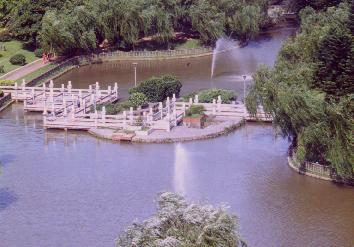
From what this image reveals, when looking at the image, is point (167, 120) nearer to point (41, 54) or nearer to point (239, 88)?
point (239, 88)

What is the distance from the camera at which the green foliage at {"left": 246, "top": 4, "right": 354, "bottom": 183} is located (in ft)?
134

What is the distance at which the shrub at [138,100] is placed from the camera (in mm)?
57812

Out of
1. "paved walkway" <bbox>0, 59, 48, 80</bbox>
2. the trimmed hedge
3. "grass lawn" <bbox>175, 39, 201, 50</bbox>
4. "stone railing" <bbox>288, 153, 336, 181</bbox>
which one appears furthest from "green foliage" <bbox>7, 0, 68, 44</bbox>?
"stone railing" <bbox>288, 153, 336, 181</bbox>

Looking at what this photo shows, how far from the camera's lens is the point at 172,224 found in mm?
28188

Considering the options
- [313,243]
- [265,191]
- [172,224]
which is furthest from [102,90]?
[172,224]

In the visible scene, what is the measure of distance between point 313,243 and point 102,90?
30887mm

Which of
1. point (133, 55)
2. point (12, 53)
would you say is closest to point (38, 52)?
point (12, 53)

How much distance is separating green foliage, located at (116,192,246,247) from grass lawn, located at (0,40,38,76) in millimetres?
49195

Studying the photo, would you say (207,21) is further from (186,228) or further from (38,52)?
(186,228)

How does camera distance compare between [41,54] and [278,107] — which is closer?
[278,107]

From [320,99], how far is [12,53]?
4463 centimetres

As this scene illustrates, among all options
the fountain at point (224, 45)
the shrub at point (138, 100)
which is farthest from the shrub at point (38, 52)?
the shrub at point (138, 100)

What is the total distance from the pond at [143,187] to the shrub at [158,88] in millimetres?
7568

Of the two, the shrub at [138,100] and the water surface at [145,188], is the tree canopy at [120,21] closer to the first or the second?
the shrub at [138,100]
